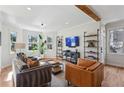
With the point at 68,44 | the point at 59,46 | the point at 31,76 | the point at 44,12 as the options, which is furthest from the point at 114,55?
the point at 31,76

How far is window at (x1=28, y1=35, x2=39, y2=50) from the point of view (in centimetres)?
866

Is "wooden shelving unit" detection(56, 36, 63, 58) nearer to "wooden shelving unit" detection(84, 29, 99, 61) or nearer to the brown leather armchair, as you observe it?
"wooden shelving unit" detection(84, 29, 99, 61)

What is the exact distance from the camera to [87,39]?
6395 millimetres

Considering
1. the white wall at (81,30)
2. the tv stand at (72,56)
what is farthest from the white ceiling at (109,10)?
the tv stand at (72,56)

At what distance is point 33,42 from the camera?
29.4 feet

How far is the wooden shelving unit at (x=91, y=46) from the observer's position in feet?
19.1

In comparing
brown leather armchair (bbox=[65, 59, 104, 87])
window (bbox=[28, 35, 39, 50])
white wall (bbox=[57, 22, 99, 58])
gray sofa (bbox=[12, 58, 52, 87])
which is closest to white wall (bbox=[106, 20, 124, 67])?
white wall (bbox=[57, 22, 99, 58])

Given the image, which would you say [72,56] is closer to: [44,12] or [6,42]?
[44,12]

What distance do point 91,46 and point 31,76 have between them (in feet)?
13.9
